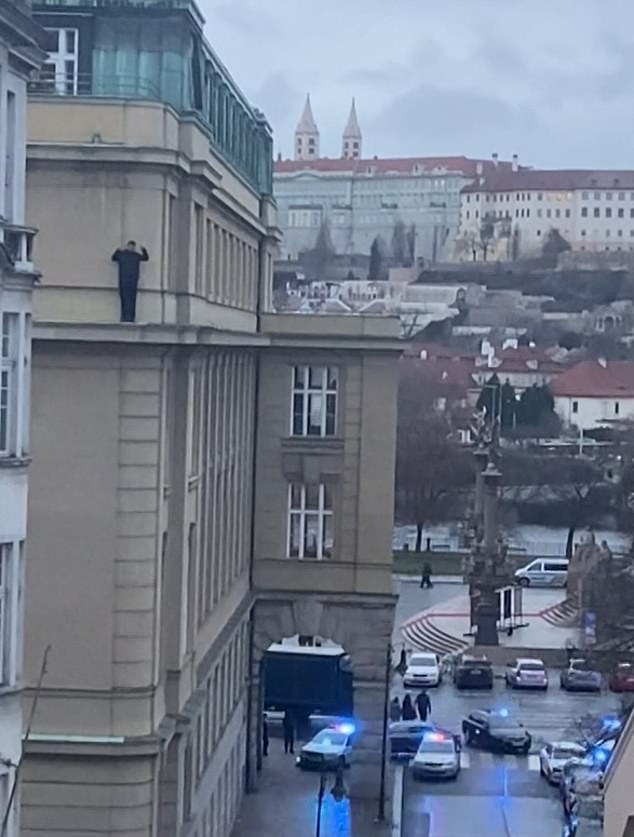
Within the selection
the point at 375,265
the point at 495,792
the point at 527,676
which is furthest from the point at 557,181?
the point at 495,792

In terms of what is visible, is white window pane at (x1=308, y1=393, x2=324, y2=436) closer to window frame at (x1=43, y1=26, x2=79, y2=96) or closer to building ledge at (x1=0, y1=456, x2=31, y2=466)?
window frame at (x1=43, y1=26, x2=79, y2=96)

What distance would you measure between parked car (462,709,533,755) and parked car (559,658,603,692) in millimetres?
5200

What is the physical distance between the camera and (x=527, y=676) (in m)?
43.2

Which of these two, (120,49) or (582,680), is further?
A: (582,680)

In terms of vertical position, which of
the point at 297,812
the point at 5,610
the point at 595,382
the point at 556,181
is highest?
the point at 556,181

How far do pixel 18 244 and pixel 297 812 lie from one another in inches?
730

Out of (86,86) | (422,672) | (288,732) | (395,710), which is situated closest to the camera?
(86,86)

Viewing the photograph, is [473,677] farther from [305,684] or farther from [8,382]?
[8,382]

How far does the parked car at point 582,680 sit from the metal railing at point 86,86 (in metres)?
26.2

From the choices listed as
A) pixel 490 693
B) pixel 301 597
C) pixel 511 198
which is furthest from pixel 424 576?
pixel 511 198

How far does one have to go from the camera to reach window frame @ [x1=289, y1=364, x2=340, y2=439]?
100 ft

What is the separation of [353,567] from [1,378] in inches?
685

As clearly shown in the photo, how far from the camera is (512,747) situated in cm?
3581

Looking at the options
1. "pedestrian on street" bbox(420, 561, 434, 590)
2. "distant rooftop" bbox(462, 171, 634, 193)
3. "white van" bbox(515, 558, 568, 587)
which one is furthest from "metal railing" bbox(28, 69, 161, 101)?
"distant rooftop" bbox(462, 171, 634, 193)
